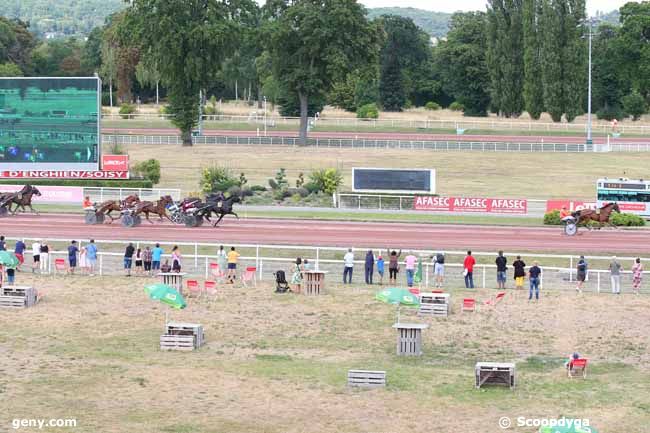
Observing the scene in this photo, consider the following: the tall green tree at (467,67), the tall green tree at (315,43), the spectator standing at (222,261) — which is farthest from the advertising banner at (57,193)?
the tall green tree at (467,67)

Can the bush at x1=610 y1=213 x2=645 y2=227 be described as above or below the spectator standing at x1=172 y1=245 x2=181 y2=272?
above

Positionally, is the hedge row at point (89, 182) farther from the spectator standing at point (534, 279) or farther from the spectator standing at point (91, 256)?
the spectator standing at point (534, 279)

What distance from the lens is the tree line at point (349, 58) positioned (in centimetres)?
7375

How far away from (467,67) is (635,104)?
52.0 ft

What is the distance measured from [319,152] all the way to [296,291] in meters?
43.7

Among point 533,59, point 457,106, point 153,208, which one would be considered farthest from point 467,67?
point 153,208

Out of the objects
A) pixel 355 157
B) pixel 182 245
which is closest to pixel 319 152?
pixel 355 157

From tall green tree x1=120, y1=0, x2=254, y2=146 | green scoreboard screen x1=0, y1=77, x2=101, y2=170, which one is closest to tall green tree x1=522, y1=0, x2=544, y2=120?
tall green tree x1=120, y1=0, x2=254, y2=146

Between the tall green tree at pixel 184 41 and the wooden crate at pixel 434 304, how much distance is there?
151 ft

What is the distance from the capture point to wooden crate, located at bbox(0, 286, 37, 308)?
2867 centimetres

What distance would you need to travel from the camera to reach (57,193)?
50312mm

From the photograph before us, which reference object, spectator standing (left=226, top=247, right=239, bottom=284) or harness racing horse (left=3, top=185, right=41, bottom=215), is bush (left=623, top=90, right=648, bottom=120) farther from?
spectator standing (left=226, top=247, right=239, bottom=284)

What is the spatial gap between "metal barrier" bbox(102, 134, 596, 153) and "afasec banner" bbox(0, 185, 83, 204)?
861 inches

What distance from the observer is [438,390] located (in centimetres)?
2166
